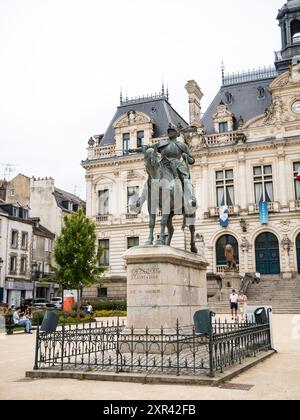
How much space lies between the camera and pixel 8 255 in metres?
50.4

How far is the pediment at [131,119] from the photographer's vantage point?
1804 inches

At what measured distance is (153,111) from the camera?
47875mm

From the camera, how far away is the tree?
104 feet

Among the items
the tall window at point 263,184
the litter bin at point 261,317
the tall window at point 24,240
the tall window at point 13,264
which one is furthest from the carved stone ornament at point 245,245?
the litter bin at point 261,317

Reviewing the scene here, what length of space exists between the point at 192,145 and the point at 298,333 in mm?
27064

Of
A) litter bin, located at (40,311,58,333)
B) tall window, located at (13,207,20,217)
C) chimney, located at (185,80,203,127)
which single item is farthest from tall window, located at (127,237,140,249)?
litter bin, located at (40,311,58,333)

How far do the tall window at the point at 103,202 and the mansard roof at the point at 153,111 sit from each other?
5087 mm

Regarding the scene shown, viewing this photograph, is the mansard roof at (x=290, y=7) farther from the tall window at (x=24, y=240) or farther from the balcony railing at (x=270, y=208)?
the tall window at (x=24, y=240)

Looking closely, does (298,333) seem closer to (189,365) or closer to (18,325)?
(189,365)

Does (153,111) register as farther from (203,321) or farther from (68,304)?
(203,321)

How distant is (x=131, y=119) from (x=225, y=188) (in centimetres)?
1200

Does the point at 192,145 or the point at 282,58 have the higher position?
the point at 282,58

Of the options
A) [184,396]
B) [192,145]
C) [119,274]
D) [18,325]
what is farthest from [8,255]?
[184,396]

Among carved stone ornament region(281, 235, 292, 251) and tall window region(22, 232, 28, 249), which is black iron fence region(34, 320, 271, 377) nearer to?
carved stone ornament region(281, 235, 292, 251)
